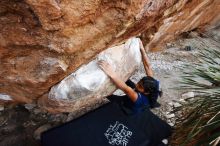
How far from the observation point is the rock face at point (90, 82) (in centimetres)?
400

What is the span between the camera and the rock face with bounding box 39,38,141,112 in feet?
13.1

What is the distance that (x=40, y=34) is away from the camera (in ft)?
10.8

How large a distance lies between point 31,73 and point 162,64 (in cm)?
320

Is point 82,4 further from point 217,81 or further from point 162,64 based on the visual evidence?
point 162,64

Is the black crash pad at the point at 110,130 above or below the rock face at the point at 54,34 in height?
below

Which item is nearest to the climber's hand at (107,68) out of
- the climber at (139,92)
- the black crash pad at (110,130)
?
the climber at (139,92)

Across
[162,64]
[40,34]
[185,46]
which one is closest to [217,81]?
[40,34]

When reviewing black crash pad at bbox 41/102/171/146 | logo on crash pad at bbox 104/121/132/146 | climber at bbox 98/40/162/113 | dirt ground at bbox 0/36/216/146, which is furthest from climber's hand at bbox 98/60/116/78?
dirt ground at bbox 0/36/216/146

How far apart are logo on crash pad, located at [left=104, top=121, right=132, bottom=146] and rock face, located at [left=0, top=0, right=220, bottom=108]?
85cm

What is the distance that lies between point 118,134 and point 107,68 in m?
0.81

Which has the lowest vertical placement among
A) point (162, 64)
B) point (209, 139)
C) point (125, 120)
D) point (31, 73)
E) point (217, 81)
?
point (209, 139)

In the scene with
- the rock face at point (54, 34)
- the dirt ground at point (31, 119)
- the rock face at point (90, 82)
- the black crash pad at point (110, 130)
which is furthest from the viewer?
the dirt ground at point (31, 119)

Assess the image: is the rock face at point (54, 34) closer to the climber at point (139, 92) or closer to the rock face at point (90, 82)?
the rock face at point (90, 82)

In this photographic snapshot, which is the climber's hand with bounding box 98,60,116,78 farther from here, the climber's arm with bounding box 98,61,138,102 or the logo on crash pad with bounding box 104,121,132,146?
the logo on crash pad with bounding box 104,121,132,146
